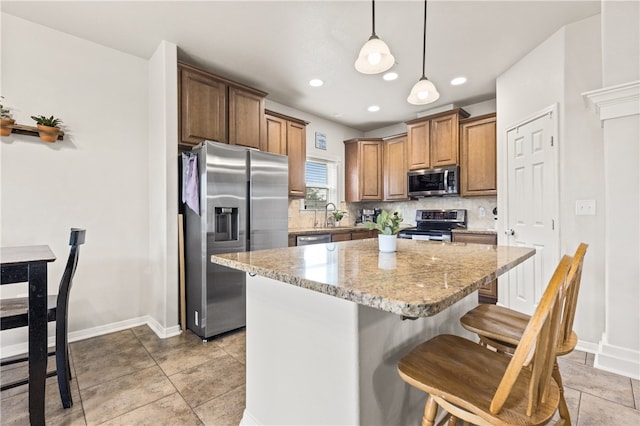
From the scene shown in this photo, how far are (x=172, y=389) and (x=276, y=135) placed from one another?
2.97m

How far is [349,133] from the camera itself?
213 inches

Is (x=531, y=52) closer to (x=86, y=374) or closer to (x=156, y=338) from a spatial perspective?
(x=156, y=338)

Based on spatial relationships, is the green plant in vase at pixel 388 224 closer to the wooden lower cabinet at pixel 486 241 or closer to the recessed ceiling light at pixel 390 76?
the recessed ceiling light at pixel 390 76

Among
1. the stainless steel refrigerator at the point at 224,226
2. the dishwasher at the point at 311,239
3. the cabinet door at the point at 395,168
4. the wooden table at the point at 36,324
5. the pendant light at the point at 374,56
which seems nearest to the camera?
the wooden table at the point at 36,324

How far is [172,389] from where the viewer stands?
1896 millimetres

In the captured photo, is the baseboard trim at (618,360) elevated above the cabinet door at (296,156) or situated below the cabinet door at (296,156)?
below

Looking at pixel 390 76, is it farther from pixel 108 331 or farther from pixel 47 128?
pixel 108 331

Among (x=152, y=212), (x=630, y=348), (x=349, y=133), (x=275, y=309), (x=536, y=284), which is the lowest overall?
(x=630, y=348)

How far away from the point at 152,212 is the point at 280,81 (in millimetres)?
2040

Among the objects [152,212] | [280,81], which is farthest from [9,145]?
[280,81]

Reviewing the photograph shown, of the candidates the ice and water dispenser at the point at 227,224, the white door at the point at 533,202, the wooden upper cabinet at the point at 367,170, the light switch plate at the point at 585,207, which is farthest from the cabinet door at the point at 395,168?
the ice and water dispenser at the point at 227,224

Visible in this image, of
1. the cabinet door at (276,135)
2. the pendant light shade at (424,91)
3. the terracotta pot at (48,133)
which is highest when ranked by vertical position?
the cabinet door at (276,135)

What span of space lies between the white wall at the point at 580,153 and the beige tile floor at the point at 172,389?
19.0 inches

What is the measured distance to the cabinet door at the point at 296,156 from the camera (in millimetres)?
4070
